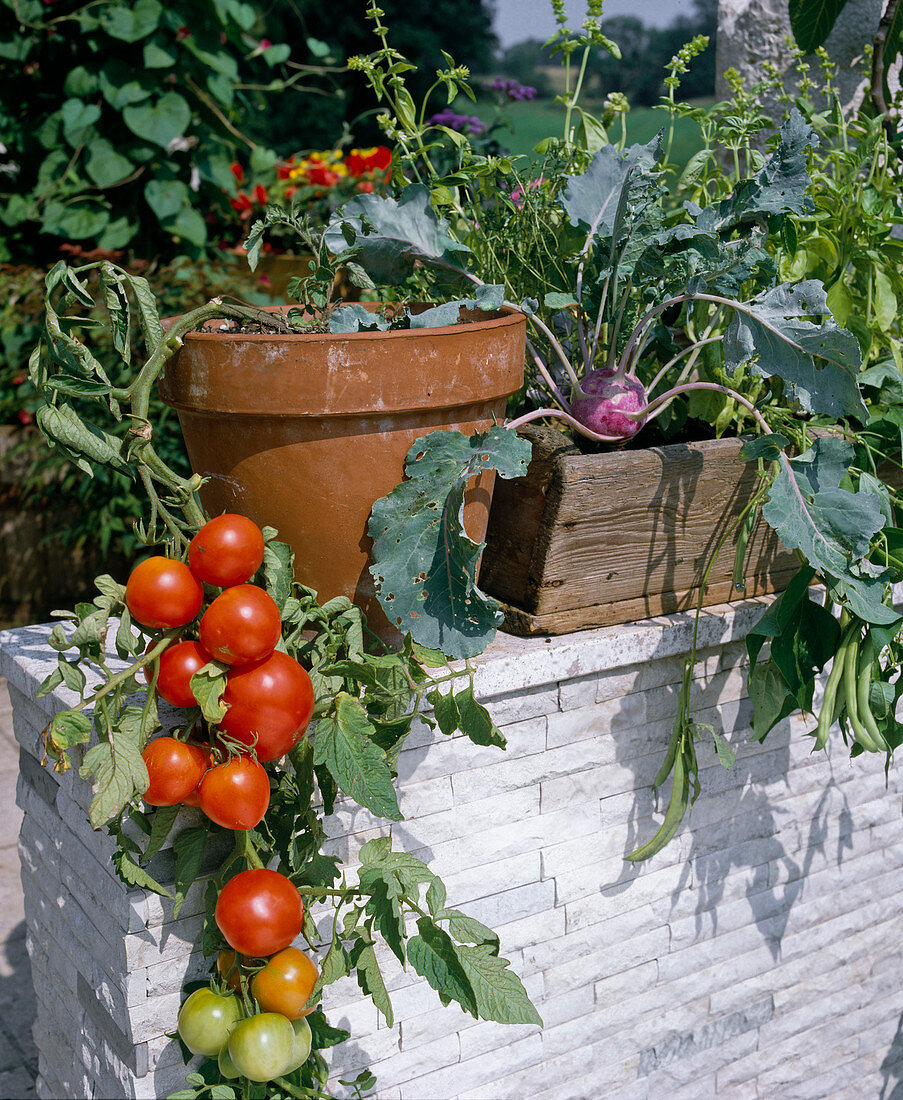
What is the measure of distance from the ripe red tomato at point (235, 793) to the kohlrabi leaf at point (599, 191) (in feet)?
2.64

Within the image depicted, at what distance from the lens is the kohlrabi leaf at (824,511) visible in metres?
1.08

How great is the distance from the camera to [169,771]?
895 mm

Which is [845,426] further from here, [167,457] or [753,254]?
[167,457]

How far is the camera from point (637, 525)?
1.28 metres

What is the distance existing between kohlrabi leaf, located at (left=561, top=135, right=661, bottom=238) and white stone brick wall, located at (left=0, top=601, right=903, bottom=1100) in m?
0.54

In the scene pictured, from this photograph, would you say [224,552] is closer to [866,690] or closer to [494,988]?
[494,988]

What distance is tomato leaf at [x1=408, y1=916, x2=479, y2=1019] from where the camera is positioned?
3.10 ft

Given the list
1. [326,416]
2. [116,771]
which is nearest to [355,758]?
[116,771]

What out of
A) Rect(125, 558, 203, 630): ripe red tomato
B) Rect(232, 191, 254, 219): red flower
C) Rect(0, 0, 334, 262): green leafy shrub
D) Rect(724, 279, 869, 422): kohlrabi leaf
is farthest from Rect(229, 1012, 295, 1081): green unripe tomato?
Rect(232, 191, 254, 219): red flower

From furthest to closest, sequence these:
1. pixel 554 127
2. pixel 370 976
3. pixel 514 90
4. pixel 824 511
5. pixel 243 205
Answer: pixel 243 205 < pixel 514 90 < pixel 554 127 < pixel 824 511 < pixel 370 976

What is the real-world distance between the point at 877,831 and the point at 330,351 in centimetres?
125

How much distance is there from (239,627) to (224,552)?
76 millimetres

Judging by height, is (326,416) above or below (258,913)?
above

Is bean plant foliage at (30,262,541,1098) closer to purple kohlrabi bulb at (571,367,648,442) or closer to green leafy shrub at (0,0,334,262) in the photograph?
purple kohlrabi bulb at (571,367,648,442)
